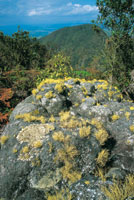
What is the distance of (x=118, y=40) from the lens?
13648mm

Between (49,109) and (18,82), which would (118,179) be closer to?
(49,109)

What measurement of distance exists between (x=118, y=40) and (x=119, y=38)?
23cm

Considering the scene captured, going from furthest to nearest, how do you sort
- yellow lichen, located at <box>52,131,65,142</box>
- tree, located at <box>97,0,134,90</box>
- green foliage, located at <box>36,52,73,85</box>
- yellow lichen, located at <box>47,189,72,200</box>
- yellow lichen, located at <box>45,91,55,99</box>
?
tree, located at <box>97,0,134,90</box>, green foliage, located at <box>36,52,73,85</box>, yellow lichen, located at <box>45,91,55,99</box>, yellow lichen, located at <box>52,131,65,142</box>, yellow lichen, located at <box>47,189,72,200</box>

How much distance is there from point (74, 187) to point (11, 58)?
23.3 metres

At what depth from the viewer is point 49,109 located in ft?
28.1

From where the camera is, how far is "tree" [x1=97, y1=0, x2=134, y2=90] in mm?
13266

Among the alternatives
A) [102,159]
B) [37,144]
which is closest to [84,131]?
[102,159]

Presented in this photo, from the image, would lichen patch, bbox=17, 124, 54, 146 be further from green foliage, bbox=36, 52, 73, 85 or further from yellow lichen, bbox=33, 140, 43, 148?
green foliage, bbox=36, 52, 73, 85

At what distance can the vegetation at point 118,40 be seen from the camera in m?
13.3

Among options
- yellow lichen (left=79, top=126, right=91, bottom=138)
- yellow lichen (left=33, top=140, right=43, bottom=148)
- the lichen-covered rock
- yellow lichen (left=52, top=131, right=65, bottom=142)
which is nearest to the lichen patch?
the lichen-covered rock

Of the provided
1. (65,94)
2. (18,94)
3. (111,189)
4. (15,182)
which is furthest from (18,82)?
(111,189)

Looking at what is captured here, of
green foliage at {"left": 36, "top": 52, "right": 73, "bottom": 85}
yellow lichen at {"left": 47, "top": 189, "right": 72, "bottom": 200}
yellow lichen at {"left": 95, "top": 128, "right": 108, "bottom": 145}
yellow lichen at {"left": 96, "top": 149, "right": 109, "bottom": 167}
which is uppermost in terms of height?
green foliage at {"left": 36, "top": 52, "right": 73, "bottom": 85}

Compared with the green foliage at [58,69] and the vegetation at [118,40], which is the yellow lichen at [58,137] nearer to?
the green foliage at [58,69]

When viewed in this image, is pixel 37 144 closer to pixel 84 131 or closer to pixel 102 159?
pixel 84 131
